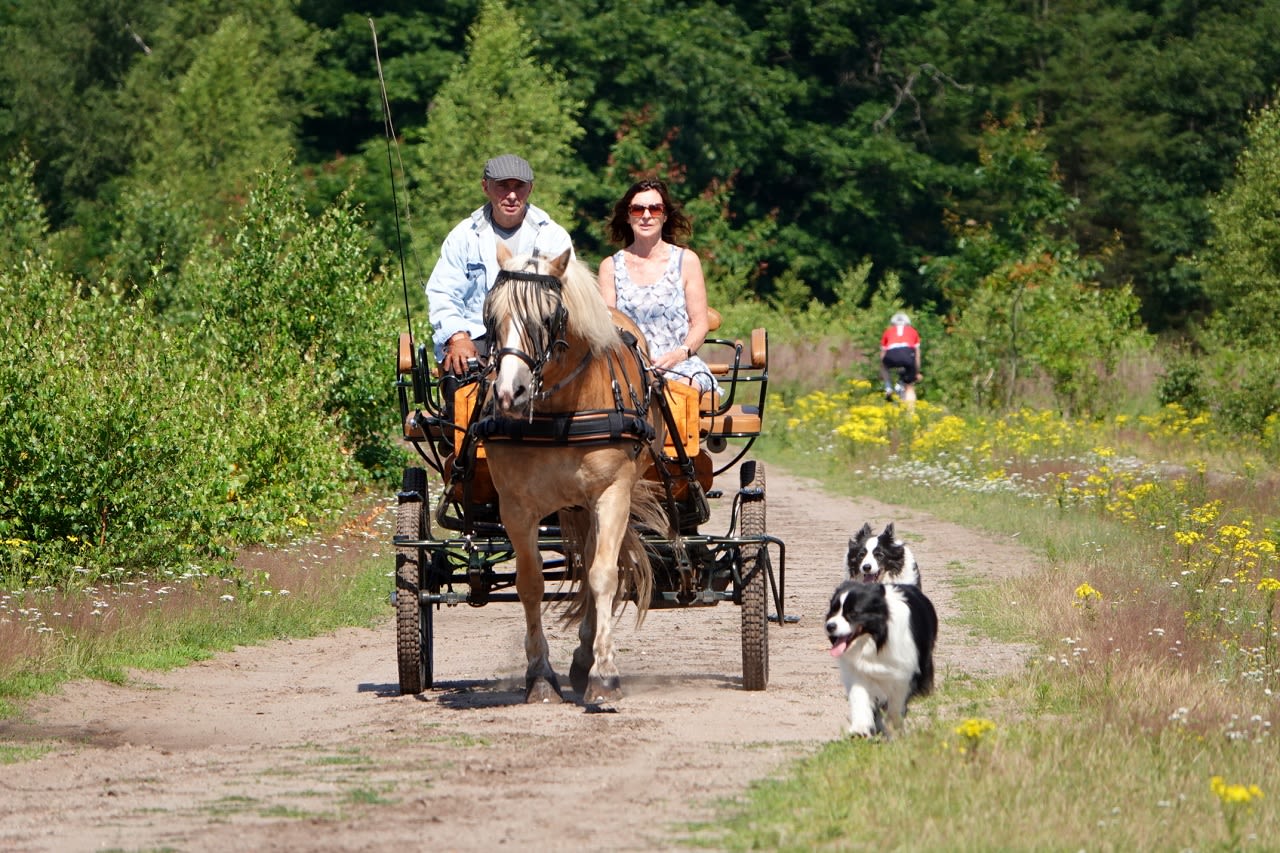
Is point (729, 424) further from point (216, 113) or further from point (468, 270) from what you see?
point (216, 113)

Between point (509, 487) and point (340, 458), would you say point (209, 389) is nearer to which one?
point (340, 458)

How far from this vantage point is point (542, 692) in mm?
9070

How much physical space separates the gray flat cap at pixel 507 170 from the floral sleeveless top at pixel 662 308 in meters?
Answer: 0.71

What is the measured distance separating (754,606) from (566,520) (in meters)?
0.99

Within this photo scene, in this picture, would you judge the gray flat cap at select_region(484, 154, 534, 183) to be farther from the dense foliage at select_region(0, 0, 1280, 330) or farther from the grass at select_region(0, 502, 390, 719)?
the dense foliage at select_region(0, 0, 1280, 330)

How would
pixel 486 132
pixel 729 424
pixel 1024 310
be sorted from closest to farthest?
pixel 729 424 < pixel 1024 310 < pixel 486 132

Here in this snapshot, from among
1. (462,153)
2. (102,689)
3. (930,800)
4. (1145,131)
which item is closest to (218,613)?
(102,689)

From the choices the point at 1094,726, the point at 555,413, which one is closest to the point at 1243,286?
the point at 555,413

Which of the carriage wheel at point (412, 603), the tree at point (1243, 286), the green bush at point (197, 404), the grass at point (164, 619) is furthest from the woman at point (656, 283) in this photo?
the tree at point (1243, 286)

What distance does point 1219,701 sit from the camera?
786cm

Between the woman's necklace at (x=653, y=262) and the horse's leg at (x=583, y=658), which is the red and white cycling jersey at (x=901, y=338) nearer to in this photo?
the woman's necklace at (x=653, y=262)

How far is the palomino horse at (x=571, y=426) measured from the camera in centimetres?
815

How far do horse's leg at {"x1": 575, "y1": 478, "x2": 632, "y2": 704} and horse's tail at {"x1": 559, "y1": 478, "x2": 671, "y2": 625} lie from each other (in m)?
0.23

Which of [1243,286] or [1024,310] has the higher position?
[1243,286]
